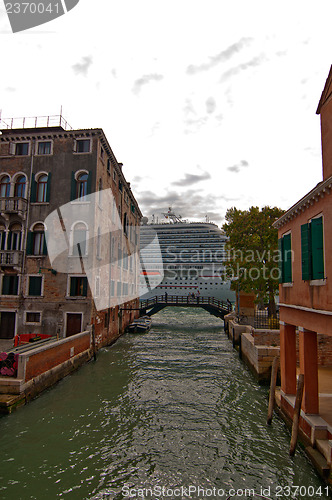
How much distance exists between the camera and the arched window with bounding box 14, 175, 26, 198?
20375 mm

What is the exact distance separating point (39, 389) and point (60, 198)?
11795 millimetres

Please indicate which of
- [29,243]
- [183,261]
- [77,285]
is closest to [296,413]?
[77,285]

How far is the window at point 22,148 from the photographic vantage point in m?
20.5

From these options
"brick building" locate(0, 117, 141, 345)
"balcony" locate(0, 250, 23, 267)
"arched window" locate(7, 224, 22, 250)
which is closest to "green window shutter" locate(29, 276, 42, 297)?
"brick building" locate(0, 117, 141, 345)

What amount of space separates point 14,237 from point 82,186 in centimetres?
560

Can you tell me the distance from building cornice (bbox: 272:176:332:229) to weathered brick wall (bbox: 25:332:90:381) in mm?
11026

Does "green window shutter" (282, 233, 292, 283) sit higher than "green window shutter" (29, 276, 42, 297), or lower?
higher

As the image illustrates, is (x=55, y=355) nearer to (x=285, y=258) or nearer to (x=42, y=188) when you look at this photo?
(x=285, y=258)

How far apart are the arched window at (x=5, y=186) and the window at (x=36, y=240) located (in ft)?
10.6

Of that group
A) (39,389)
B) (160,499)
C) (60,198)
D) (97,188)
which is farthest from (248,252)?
(160,499)

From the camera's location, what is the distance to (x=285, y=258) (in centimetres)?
1042

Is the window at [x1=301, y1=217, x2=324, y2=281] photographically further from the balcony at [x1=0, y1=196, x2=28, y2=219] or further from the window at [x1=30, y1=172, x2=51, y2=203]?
the balcony at [x1=0, y1=196, x2=28, y2=219]

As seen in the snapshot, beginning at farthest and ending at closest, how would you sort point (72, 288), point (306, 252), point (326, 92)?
point (72, 288) < point (326, 92) < point (306, 252)

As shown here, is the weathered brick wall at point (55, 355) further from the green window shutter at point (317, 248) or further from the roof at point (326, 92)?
the roof at point (326, 92)
